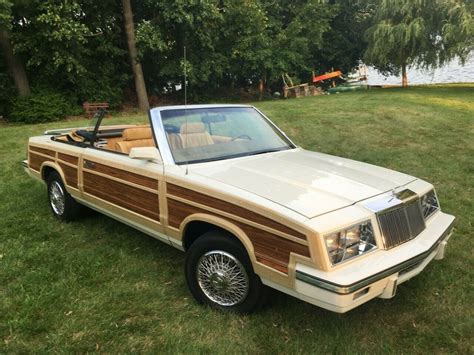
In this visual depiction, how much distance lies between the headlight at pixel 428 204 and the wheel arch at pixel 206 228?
1.46 metres

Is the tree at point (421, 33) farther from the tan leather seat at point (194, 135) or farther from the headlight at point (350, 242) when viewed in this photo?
the headlight at point (350, 242)

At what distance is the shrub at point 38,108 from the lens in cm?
1492

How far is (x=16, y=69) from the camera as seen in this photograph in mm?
15445

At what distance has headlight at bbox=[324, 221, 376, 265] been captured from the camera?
7.90 ft

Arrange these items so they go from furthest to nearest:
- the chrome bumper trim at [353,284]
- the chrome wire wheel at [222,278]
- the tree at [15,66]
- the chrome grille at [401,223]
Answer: the tree at [15,66], the chrome wire wheel at [222,278], the chrome grille at [401,223], the chrome bumper trim at [353,284]

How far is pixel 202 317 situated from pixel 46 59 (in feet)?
50.8

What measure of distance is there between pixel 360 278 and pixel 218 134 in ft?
6.63

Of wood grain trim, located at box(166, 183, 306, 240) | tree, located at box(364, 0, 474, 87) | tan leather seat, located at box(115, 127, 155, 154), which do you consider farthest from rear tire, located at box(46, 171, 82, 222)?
tree, located at box(364, 0, 474, 87)

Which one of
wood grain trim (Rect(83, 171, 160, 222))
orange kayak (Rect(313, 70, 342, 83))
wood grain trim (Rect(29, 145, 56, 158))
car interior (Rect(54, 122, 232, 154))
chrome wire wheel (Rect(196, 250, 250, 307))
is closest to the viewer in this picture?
chrome wire wheel (Rect(196, 250, 250, 307))

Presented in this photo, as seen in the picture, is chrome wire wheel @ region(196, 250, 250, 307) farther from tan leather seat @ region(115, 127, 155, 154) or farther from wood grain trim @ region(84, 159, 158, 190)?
tan leather seat @ region(115, 127, 155, 154)

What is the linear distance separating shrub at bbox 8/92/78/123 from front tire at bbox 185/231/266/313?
46.5ft

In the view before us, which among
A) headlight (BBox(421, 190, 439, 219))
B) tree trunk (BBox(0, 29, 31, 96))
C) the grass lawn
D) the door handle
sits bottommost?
the grass lawn

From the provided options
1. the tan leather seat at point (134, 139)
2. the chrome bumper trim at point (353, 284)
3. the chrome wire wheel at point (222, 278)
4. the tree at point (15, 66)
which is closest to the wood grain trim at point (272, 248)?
the chrome bumper trim at point (353, 284)

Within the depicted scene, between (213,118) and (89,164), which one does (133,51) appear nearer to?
(89,164)
